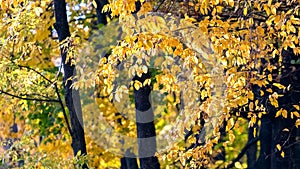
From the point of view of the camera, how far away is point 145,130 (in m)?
7.47

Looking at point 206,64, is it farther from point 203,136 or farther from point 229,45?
point 203,136

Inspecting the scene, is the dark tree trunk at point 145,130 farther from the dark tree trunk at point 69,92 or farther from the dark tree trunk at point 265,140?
the dark tree trunk at point 265,140

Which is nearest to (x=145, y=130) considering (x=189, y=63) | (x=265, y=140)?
(x=189, y=63)

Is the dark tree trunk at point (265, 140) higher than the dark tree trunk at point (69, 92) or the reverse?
the reverse

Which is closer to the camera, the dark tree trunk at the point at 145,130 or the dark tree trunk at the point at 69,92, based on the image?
the dark tree trunk at the point at 69,92

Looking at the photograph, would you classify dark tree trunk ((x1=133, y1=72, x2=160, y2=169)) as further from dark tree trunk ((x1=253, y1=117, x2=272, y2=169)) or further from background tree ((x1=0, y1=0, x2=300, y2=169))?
dark tree trunk ((x1=253, y1=117, x2=272, y2=169))

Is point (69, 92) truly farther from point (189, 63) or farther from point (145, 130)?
point (189, 63)

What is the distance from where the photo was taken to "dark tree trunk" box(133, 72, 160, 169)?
24.2 feet

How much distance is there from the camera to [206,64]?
598 cm

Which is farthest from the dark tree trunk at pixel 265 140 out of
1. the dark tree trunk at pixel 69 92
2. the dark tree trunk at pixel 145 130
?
the dark tree trunk at pixel 69 92

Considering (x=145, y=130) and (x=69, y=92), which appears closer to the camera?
(x=69, y=92)

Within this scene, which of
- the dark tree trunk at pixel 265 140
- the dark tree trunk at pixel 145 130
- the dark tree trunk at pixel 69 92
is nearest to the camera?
the dark tree trunk at pixel 69 92

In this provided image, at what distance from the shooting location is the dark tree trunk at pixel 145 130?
737 cm

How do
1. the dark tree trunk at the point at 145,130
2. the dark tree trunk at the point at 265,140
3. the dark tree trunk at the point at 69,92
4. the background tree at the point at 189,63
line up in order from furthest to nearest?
1. the dark tree trunk at the point at 265,140
2. the dark tree trunk at the point at 145,130
3. the dark tree trunk at the point at 69,92
4. the background tree at the point at 189,63
